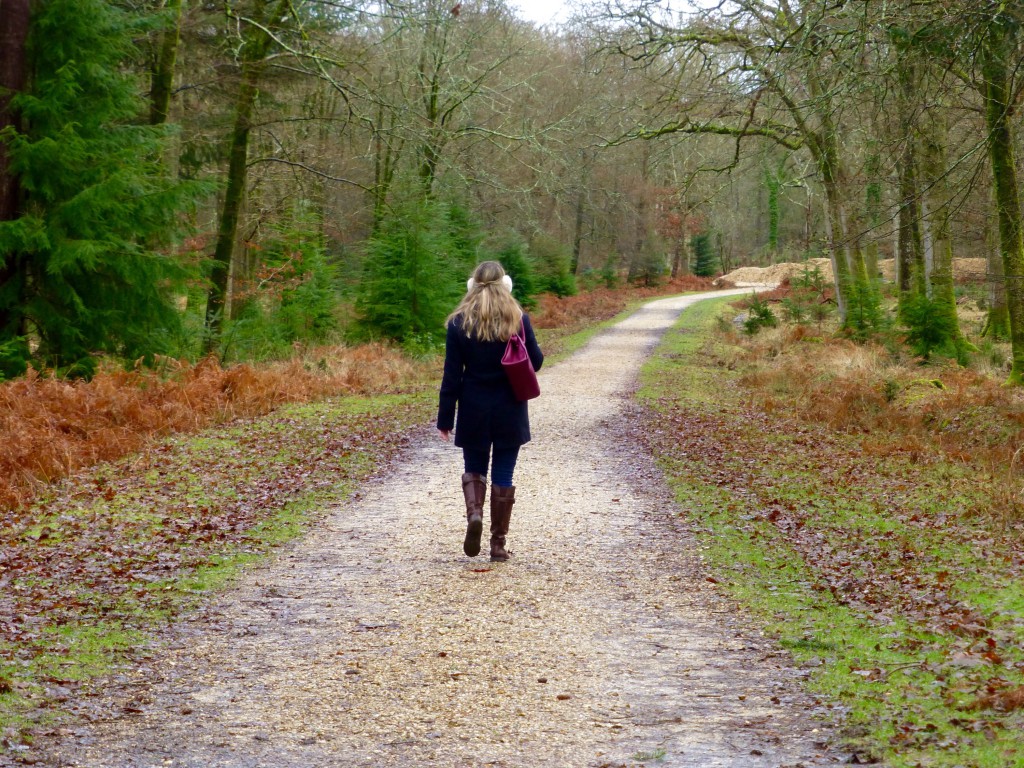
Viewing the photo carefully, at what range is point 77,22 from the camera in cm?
1383

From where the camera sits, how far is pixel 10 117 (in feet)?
45.9

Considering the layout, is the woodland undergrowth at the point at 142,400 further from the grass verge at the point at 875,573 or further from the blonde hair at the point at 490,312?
the grass verge at the point at 875,573

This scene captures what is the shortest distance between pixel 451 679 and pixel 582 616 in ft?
4.38

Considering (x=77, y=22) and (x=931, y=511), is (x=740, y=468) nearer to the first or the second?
(x=931, y=511)

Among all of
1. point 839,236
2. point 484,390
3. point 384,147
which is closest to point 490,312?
point 484,390

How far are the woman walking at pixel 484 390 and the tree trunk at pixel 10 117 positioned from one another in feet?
30.3

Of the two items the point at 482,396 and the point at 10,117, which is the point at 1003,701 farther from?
the point at 10,117

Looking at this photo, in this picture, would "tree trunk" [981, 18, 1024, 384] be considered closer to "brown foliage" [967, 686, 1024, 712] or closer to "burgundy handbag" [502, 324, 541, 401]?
"burgundy handbag" [502, 324, 541, 401]

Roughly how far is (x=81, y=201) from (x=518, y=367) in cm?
922

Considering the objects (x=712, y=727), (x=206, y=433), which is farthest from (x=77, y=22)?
(x=712, y=727)

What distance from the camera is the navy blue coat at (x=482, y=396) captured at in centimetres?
708

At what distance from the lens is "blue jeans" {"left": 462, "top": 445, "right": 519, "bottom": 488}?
282 inches

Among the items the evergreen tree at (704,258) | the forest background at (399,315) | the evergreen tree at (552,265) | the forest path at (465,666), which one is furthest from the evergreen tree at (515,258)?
the evergreen tree at (704,258)

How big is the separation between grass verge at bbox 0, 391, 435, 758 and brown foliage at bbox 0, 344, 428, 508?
38cm
